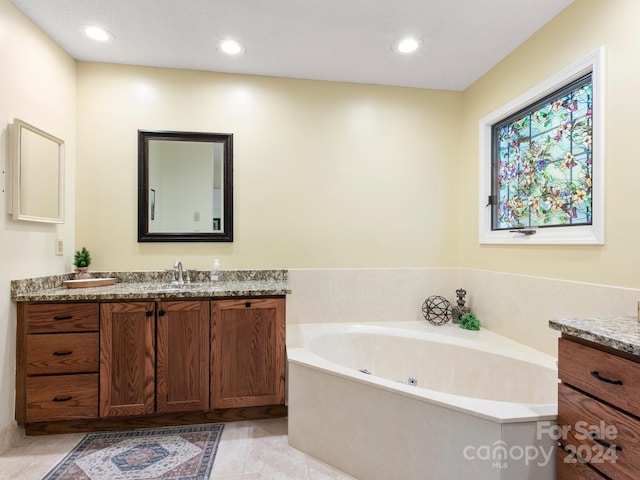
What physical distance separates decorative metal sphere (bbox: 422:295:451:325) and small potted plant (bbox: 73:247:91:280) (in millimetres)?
2555

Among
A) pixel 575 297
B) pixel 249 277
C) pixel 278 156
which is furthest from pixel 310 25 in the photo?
pixel 575 297

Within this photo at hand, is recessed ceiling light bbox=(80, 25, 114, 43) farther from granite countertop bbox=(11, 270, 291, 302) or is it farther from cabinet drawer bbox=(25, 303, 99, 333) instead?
cabinet drawer bbox=(25, 303, 99, 333)

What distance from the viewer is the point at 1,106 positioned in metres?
1.79

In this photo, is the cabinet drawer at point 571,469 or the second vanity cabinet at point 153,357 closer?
the cabinet drawer at point 571,469

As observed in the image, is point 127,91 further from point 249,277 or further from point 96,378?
point 96,378

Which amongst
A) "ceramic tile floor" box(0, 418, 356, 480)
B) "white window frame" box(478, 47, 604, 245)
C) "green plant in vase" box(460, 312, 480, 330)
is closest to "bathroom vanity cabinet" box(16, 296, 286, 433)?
"ceramic tile floor" box(0, 418, 356, 480)

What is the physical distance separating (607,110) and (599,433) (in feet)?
4.81

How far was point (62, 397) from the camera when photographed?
1908 millimetres

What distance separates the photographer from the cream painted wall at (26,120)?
181 centimetres

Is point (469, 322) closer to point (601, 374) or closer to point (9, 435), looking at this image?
point (601, 374)

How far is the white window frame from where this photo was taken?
5.42 feet

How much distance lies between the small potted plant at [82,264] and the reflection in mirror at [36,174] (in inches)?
10.4

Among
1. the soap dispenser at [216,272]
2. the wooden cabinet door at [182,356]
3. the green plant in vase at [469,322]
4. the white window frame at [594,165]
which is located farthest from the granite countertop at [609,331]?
the soap dispenser at [216,272]

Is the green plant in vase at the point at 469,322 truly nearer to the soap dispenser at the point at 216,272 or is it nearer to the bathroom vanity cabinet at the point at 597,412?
the bathroom vanity cabinet at the point at 597,412
